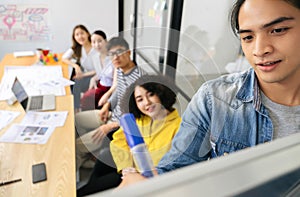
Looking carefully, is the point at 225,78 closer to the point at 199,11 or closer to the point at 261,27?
the point at 261,27

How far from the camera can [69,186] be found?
1.04 meters

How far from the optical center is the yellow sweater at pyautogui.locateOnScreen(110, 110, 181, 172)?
2.42ft

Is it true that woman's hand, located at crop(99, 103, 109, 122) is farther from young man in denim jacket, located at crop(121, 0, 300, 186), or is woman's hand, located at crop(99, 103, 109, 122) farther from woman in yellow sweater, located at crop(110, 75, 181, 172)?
young man in denim jacket, located at crop(121, 0, 300, 186)

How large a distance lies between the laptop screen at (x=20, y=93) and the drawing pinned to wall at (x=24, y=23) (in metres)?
1.77

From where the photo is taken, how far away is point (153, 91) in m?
0.76

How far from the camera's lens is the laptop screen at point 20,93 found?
1672 mm

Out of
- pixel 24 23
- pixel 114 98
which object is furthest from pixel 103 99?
pixel 24 23

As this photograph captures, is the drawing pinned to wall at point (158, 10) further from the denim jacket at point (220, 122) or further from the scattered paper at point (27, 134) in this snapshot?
the denim jacket at point (220, 122)

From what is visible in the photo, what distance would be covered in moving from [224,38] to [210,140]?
140 cm

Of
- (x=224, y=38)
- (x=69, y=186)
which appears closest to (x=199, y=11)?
(x=224, y=38)

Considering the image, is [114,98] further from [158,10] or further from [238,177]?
[158,10]

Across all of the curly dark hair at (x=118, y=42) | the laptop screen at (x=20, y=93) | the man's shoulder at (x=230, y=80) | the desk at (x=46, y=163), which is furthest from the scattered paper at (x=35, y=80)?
the man's shoulder at (x=230, y=80)

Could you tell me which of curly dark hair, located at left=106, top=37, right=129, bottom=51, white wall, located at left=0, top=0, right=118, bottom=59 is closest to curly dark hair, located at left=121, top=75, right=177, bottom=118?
curly dark hair, located at left=106, top=37, right=129, bottom=51

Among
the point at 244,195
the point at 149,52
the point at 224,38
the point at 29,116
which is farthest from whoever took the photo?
the point at 224,38
